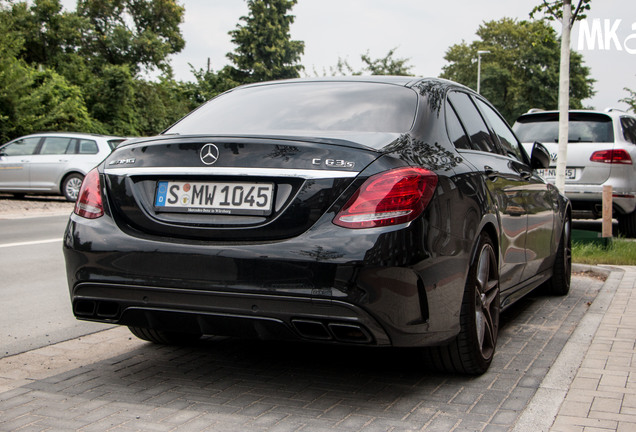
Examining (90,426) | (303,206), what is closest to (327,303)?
(303,206)

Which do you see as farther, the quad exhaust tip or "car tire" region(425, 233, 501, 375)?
"car tire" region(425, 233, 501, 375)

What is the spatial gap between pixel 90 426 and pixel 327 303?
3.63 ft

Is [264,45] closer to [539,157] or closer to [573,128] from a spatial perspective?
[573,128]

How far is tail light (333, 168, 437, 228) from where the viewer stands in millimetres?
3396

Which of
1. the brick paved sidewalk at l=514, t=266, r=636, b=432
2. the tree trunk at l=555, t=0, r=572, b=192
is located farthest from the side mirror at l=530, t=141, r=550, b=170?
the tree trunk at l=555, t=0, r=572, b=192

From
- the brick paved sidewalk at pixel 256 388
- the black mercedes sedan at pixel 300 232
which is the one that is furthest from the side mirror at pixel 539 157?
the black mercedes sedan at pixel 300 232

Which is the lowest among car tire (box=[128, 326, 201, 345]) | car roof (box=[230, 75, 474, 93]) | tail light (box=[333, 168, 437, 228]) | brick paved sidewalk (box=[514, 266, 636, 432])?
brick paved sidewalk (box=[514, 266, 636, 432])

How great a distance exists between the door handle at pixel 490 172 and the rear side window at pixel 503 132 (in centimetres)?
75

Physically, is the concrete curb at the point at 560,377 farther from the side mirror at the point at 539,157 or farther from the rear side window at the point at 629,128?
the rear side window at the point at 629,128

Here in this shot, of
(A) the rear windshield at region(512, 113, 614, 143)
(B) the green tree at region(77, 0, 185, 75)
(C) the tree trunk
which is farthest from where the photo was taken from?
(B) the green tree at region(77, 0, 185, 75)

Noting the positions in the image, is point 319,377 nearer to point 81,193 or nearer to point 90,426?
point 90,426

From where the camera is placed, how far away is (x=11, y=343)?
5.01m

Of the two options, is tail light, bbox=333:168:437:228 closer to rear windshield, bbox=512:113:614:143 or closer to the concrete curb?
the concrete curb

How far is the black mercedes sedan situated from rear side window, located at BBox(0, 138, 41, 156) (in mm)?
16609
